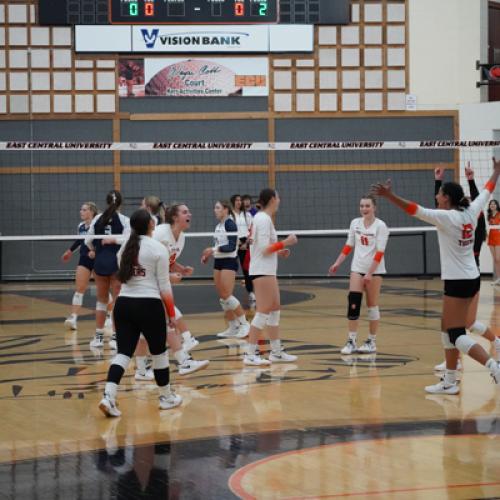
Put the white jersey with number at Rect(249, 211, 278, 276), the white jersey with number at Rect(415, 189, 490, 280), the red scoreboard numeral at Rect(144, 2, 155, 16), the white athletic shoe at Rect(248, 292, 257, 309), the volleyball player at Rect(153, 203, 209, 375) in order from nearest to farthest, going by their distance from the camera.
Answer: the white jersey with number at Rect(415, 189, 490, 280) < the volleyball player at Rect(153, 203, 209, 375) < the white jersey with number at Rect(249, 211, 278, 276) < the white athletic shoe at Rect(248, 292, 257, 309) < the red scoreboard numeral at Rect(144, 2, 155, 16)

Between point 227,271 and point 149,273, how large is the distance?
5710 millimetres

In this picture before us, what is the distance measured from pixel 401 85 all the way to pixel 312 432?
1879cm

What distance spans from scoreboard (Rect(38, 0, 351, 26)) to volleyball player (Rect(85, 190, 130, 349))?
1229cm

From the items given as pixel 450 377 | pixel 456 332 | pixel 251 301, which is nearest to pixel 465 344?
pixel 456 332

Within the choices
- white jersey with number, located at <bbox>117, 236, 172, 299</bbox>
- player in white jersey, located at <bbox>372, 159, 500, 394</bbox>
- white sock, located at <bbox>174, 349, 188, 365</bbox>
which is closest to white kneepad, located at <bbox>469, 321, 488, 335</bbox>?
player in white jersey, located at <bbox>372, 159, 500, 394</bbox>

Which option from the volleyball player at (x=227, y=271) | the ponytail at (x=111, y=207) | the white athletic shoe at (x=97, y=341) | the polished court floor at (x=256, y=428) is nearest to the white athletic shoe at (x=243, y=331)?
the volleyball player at (x=227, y=271)

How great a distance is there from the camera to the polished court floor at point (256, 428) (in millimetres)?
5809

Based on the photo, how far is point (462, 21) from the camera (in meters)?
25.1

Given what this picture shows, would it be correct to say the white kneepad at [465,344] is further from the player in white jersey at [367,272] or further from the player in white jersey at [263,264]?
the player in white jersey at [367,272]

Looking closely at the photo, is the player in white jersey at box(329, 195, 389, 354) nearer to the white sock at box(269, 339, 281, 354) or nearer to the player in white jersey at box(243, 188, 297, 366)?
the white sock at box(269, 339, 281, 354)

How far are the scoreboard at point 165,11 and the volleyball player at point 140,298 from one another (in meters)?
16.6

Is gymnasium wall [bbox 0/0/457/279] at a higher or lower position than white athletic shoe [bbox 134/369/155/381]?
higher

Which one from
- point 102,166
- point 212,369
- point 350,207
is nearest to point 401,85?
point 350,207

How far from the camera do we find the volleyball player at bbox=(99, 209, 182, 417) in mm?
7914
